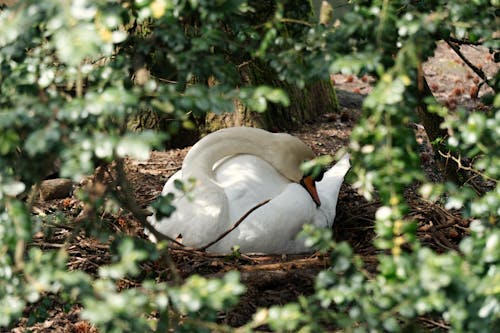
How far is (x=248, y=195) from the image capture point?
4.58 metres

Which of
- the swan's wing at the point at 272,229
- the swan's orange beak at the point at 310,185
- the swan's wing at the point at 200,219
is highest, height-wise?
the swan's wing at the point at 200,219

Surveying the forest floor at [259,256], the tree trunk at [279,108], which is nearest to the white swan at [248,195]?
the forest floor at [259,256]

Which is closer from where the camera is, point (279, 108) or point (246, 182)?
point (246, 182)

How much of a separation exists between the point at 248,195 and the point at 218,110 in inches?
92.9

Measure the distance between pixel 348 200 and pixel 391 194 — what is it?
3.48 metres

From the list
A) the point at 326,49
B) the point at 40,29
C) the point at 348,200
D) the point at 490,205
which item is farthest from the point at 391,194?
the point at 348,200

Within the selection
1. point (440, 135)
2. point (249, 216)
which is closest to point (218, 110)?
point (249, 216)

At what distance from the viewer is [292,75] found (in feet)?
8.31

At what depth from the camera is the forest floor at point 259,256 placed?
12.8 feet

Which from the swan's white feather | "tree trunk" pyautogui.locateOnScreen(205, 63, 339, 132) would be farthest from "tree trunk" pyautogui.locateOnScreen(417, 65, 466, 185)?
"tree trunk" pyautogui.locateOnScreen(205, 63, 339, 132)

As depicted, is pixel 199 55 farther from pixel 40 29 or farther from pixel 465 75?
pixel 465 75

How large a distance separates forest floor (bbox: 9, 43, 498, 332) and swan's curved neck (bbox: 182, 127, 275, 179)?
0.52m

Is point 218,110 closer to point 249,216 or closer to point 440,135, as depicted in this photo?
point 249,216

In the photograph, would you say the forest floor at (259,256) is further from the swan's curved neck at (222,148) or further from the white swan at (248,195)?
the swan's curved neck at (222,148)
